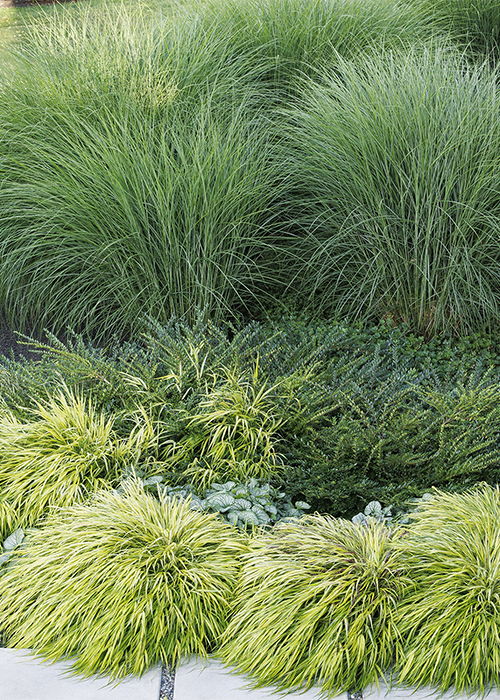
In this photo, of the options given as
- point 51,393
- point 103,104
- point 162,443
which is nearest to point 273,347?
point 162,443

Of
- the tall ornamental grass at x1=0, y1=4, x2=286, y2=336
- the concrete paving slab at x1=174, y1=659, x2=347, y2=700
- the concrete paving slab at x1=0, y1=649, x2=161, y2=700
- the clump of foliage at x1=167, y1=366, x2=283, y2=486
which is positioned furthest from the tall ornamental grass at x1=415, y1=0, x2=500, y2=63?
the concrete paving slab at x1=0, y1=649, x2=161, y2=700

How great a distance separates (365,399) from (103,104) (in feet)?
8.08

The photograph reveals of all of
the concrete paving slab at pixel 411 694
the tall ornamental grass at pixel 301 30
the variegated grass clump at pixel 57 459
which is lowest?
the concrete paving slab at pixel 411 694

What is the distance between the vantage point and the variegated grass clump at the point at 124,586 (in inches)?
78.9

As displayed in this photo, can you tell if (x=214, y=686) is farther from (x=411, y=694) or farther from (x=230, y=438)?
(x=230, y=438)

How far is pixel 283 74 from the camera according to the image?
15.3 feet

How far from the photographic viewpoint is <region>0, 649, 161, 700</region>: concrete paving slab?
74.9 inches

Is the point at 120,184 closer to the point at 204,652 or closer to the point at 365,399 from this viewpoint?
the point at 365,399

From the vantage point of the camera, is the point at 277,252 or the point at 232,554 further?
the point at 277,252

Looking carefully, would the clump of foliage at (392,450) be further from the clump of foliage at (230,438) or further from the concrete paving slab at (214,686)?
the concrete paving slab at (214,686)

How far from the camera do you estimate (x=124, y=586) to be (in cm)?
207

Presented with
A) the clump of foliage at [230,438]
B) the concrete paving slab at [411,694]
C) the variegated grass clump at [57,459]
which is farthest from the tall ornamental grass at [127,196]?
the concrete paving slab at [411,694]

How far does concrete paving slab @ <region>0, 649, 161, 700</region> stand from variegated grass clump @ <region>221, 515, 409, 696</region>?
0.84 feet

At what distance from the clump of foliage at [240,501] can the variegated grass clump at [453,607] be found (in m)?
0.50
